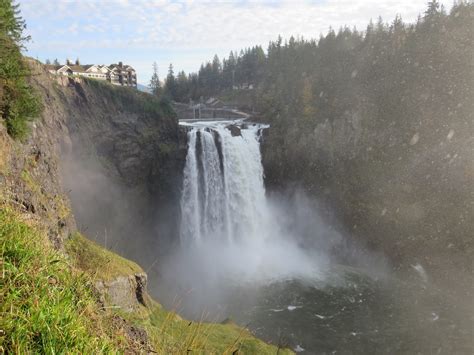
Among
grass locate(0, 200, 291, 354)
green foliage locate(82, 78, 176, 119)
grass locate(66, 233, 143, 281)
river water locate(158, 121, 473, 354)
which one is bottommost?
river water locate(158, 121, 473, 354)

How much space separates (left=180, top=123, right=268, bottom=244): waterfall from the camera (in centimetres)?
3925

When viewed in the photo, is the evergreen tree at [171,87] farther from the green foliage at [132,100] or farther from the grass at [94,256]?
the grass at [94,256]

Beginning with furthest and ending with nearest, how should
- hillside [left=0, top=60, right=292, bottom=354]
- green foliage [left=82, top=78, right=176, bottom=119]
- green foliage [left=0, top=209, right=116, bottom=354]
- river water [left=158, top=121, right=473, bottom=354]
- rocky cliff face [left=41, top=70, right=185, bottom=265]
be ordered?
1. green foliage [left=82, top=78, right=176, bottom=119]
2. rocky cliff face [left=41, top=70, right=185, bottom=265]
3. river water [left=158, top=121, right=473, bottom=354]
4. hillside [left=0, top=60, right=292, bottom=354]
5. green foliage [left=0, top=209, right=116, bottom=354]

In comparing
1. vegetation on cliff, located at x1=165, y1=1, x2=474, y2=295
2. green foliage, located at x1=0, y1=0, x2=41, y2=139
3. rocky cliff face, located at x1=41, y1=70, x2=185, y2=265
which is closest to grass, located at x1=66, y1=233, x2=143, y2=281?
green foliage, located at x1=0, y1=0, x2=41, y2=139

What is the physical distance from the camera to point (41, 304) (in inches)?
152

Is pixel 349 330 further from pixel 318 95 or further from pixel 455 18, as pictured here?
pixel 455 18

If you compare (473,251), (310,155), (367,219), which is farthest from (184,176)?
(473,251)

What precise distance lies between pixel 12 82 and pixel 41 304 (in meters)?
12.6

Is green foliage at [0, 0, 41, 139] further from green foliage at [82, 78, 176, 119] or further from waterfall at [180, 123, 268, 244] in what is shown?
waterfall at [180, 123, 268, 244]

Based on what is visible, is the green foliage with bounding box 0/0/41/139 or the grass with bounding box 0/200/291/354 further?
the green foliage with bounding box 0/0/41/139

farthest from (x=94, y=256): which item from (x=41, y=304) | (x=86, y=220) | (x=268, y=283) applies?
(x=268, y=283)

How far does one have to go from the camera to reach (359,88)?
149 feet

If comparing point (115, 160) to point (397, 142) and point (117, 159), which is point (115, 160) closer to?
point (117, 159)

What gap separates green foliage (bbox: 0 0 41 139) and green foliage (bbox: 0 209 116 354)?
10208 millimetres
